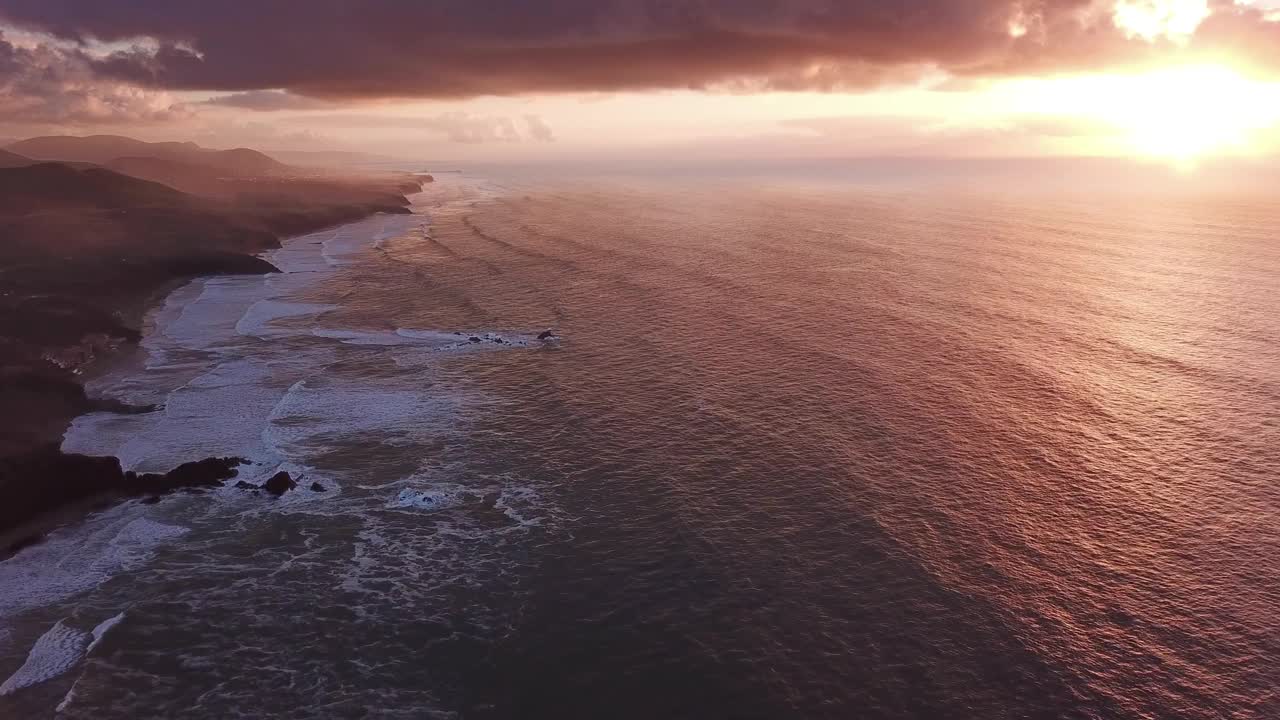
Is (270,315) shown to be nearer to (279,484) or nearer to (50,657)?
(279,484)

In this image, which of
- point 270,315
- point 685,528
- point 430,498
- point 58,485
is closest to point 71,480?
point 58,485

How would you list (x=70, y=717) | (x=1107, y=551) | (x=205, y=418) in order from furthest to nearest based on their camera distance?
(x=205, y=418) < (x=1107, y=551) < (x=70, y=717)

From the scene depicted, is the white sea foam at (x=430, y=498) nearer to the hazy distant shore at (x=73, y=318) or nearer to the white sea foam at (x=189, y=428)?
the white sea foam at (x=189, y=428)

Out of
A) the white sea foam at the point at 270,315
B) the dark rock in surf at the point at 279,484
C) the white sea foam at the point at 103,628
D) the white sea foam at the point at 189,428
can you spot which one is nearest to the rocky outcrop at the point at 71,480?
the white sea foam at the point at 189,428

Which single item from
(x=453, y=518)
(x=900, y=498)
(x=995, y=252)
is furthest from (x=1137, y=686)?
(x=995, y=252)

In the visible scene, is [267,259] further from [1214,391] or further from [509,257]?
[1214,391]

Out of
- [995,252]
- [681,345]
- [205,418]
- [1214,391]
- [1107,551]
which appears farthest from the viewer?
[995,252]
